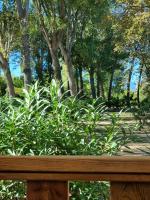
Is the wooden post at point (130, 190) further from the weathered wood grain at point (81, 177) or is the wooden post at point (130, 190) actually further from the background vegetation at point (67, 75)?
the background vegetation at point (67, 75)

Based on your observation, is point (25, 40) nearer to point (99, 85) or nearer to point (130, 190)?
point (130, 190)

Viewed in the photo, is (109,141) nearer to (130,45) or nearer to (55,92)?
(55,92)

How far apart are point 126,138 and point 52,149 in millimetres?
979

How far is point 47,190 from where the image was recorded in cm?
192

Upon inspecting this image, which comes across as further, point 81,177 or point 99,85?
point 99,85

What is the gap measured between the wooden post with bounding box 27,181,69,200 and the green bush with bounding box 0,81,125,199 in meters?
1.71

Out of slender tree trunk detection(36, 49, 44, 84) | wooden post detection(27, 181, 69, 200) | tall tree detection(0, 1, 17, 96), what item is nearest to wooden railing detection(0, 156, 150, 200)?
wooden post detection(27, 181, 69, 200)

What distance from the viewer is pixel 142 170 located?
6.06 feet

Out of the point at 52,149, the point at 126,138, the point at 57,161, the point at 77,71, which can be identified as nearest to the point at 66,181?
the point at 57,161

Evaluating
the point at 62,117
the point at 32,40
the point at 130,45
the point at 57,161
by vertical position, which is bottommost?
the point at 57,161

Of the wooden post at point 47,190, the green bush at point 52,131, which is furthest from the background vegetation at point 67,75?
the wooden post at point 47,190

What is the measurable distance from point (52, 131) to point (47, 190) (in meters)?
2.07

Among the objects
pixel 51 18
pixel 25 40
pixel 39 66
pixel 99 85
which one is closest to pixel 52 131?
pixel 25 40

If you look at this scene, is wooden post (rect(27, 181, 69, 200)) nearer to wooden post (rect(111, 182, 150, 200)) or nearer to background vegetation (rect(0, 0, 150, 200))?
wooden post (rect(111, 182, 150, 200))
